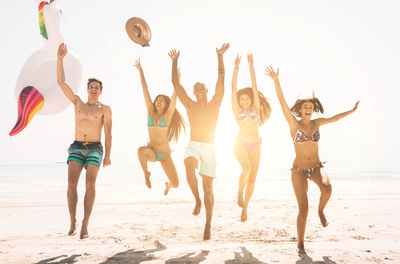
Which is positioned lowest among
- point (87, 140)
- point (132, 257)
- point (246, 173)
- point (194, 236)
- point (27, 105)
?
point (194, 236)

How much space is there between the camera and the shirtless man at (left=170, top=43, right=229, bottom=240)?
265 inches

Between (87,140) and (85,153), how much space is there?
0.27 meters

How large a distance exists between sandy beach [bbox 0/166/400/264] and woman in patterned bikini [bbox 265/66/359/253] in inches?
30.9

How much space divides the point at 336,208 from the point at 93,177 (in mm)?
9586

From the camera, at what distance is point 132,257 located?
5941 mm

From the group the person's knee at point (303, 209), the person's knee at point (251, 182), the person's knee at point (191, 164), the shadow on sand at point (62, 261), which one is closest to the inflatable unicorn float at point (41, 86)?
the person's knee at point (191, 164)

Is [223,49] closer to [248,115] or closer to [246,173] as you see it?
[248,115]

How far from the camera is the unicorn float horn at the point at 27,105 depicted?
7977 mm

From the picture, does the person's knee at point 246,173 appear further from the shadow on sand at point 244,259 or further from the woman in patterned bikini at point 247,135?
the shadow on sand at point 244,259

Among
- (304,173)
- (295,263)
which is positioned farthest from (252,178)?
(295,263)

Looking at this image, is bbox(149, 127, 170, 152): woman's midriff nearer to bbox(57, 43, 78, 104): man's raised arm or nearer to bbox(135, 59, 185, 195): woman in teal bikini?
bbox(135, 59, 185, 195): woman in teal bikini

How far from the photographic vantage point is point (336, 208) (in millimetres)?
12672

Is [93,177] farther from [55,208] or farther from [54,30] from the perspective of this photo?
[55,208]

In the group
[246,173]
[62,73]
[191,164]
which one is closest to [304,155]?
[246,173]
